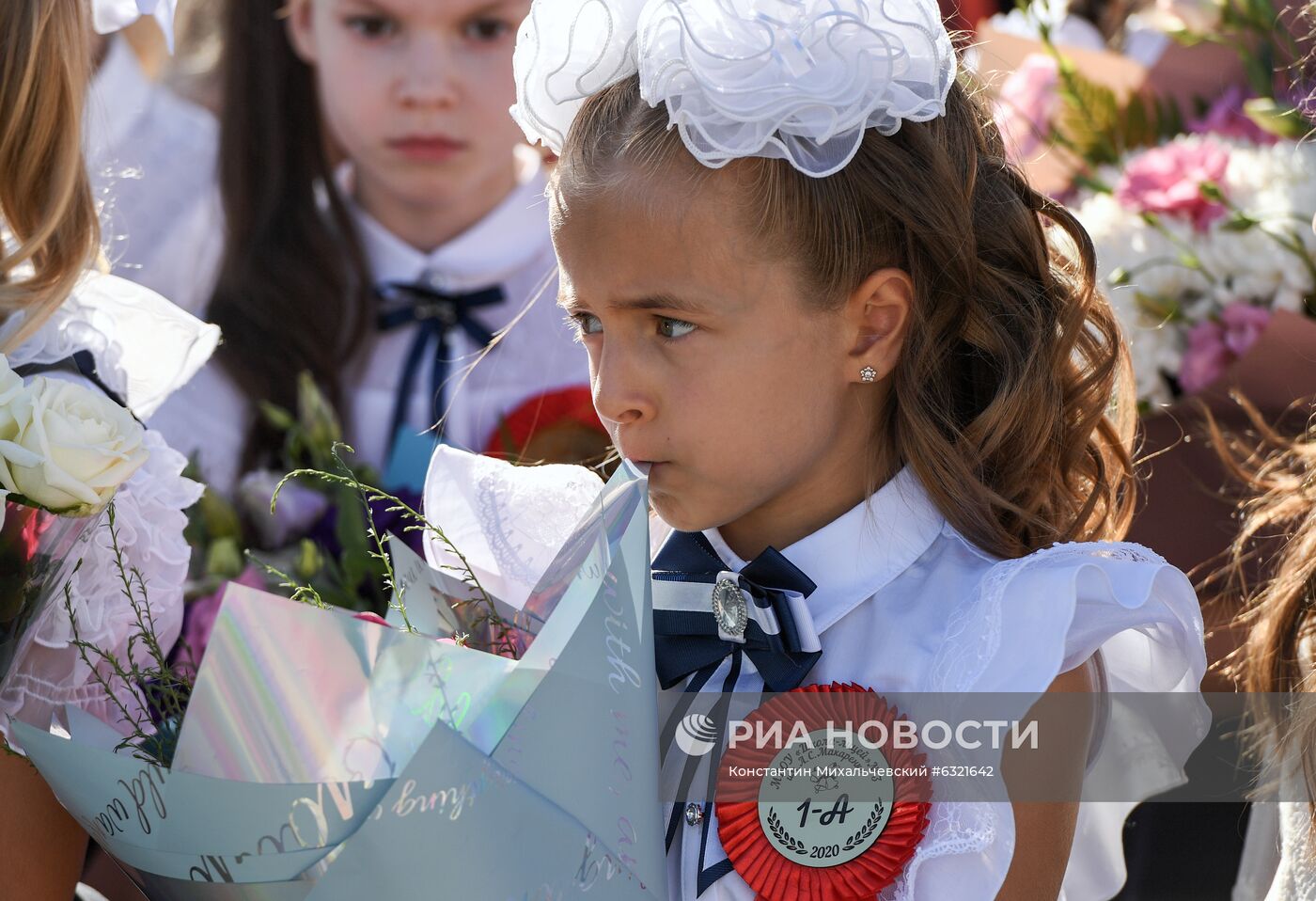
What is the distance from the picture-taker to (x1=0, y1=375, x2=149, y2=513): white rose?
1216mm

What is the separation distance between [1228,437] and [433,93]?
1635 millimetres

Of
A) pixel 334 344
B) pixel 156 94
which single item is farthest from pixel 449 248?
pixel 156 94

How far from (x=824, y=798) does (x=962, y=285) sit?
547 millimetres

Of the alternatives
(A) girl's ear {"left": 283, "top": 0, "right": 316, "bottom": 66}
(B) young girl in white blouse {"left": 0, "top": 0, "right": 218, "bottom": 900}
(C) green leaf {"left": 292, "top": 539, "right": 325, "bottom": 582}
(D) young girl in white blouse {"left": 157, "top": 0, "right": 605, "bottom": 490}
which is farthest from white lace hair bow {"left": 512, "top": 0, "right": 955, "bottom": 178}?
(A) girl's ear {"left": 283, "top": 0, "right": 316, "bottom": 66}

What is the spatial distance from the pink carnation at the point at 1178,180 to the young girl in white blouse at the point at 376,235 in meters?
1.08

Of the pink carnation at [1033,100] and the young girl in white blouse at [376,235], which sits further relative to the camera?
the young girl in white blouse at [376,235]

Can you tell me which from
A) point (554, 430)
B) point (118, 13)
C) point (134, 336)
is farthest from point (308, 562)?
point (118, 13)

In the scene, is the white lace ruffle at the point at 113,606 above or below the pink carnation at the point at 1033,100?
above

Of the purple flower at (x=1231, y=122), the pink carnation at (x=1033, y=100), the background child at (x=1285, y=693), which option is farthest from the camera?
the pink carnation at (x=1033, y=100)

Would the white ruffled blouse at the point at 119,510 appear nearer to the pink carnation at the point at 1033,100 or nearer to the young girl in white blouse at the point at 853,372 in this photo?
the young girl in white blouse at the point at 853,372

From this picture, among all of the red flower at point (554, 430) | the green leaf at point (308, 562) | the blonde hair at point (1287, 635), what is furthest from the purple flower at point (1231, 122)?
the green leaf at point (308, 562)

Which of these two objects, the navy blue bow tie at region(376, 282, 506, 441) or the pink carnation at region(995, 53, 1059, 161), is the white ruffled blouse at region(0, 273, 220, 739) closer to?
the navy blue bow tie at region(376, 282, 506, 441)

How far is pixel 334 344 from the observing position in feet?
9.97

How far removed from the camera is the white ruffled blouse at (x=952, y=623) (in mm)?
1311
